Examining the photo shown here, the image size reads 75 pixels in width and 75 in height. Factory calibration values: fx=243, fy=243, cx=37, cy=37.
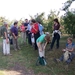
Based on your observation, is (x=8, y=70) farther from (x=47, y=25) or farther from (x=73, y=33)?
(x=47, y=25)

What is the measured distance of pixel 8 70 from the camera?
10547 mm

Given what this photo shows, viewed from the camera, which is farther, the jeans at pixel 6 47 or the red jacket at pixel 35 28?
the red jacket at pixel 35 28

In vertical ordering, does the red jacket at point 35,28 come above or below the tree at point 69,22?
below

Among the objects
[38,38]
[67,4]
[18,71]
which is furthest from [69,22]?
[18,71]

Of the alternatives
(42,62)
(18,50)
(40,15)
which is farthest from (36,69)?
(40,15)

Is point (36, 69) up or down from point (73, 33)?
down

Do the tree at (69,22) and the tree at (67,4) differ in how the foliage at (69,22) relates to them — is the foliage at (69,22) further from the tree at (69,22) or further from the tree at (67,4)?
the tree at (67,4)

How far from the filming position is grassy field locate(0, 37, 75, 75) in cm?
1027

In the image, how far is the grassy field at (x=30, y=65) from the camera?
1027 cm

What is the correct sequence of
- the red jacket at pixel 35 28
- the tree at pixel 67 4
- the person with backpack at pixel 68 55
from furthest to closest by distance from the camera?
the tree at pixel 67 4
the red jacket at pixel 35 28
the person with backpack at pixel 68 55

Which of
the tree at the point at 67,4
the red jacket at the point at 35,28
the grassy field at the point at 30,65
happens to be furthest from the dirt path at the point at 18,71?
the tree at the point at 67,4

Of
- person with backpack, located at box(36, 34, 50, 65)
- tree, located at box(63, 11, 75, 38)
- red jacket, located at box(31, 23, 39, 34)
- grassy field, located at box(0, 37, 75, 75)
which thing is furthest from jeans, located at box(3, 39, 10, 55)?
tree, located at box(63, 11, 75, 38)

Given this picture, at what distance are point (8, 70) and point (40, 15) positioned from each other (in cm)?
1534

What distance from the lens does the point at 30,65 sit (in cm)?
1115
